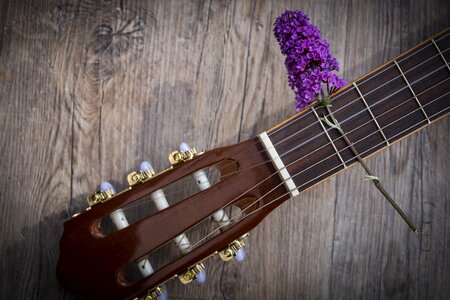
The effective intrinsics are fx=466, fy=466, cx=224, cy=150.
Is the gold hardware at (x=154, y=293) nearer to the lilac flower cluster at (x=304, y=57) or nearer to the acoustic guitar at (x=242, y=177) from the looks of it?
the acoustic guitar at (x=242, y=177)

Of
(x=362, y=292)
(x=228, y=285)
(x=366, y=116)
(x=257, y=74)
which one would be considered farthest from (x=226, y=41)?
(x=362, y=292)

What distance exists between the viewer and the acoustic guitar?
939 mm

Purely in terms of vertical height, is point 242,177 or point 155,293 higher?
point 242,177

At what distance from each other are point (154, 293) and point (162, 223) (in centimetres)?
15

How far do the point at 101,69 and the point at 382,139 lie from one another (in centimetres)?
73

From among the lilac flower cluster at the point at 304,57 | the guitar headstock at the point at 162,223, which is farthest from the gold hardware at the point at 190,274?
the lilac flower cluster at the point at 304,57

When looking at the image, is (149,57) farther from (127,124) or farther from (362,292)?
(362,292)

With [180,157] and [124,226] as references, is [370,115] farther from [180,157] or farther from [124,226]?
[124,226]

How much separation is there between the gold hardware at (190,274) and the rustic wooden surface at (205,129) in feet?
0.90

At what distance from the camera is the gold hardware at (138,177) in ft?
3.05

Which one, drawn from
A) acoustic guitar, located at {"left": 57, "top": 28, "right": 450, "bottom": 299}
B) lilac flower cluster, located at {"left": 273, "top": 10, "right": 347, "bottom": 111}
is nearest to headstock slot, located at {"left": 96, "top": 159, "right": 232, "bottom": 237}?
acoustic guitar, located at {"left": 57, "top": 28, "right": 450, "bottom": 299}

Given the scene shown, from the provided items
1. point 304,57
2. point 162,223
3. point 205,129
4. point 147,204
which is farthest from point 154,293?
point 304,57

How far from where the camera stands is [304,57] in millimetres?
957

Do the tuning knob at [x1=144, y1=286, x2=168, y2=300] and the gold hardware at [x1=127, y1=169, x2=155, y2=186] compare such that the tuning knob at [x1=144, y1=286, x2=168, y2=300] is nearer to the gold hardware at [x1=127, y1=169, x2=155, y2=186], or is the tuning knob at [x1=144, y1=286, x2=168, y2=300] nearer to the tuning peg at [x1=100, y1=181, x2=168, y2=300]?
the tuning peg at [x1=100, y1=181, x2=168, y2=300]
